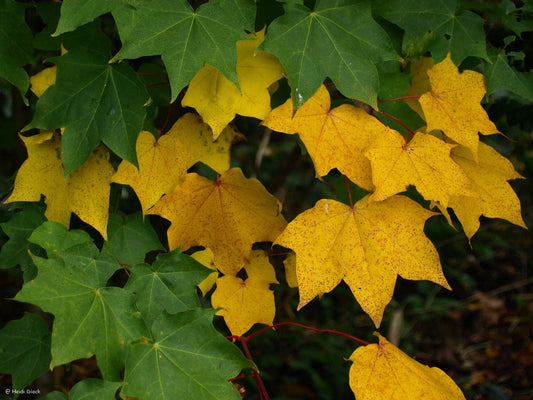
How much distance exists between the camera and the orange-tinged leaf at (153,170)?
115cm

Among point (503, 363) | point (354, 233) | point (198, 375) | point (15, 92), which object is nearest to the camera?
point (198, 375)

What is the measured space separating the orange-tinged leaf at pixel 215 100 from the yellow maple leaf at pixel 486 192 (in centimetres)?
56

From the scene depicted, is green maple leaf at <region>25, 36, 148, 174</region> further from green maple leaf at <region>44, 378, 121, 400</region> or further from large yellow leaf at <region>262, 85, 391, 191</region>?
green maple leaf at <region>44, 378, 121, 400</region>

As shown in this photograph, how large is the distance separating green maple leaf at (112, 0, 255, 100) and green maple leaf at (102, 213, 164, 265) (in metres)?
0.44

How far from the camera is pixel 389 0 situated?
3.91 ft

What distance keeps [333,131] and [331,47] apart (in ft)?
0.58

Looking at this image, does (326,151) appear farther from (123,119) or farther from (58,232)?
(58,232)

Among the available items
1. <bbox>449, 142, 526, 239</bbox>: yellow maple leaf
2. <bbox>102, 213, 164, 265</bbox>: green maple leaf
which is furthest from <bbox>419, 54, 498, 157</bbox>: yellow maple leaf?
<bbox>102, 213, 164, 265</bbox>: green maple leaf

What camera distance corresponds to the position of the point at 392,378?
1103 millimetres

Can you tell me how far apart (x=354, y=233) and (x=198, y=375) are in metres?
0.44

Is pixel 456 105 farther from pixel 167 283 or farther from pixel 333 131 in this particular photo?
pixel 167 283

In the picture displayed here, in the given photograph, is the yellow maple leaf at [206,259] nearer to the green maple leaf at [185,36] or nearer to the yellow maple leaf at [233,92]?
the yellow maple leaf at [233,92]

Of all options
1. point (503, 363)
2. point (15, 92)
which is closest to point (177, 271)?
point (15, 92)

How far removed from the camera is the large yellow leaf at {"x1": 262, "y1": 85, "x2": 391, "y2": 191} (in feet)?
3.48
